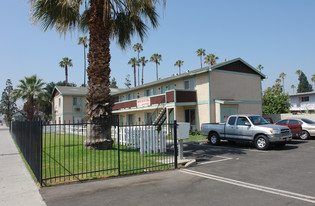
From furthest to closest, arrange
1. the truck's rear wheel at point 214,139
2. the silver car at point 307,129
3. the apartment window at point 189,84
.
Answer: the apartment window at point 189,84, the silver car at point 307,129, the truck's rear wheel at point 214,139

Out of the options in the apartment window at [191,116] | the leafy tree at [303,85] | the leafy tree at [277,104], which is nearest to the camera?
the apartment window at [191,116]

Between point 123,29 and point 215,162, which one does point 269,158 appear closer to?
point 215,162

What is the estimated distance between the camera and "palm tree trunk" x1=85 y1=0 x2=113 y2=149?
11.2 metres

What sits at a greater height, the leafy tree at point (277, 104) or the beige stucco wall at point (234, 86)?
the beige stucco wall at point (234, 86)

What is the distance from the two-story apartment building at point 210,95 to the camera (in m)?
20.8

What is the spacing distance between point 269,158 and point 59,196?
8.43m

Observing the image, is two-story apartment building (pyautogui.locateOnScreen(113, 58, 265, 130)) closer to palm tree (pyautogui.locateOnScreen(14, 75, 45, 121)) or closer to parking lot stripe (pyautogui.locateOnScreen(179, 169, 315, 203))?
parking lot stripe (pyautogui.locateOnScreen(179, 169, 315, 203))

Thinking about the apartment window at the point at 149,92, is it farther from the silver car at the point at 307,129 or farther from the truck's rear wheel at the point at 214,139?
the silver car at the point at 307,129

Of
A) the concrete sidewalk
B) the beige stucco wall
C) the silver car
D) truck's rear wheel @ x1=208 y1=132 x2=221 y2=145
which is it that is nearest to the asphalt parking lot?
the concrete sidewalk

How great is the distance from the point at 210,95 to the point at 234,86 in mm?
3628

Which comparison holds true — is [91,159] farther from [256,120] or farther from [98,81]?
[256,120]

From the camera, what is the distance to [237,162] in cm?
954

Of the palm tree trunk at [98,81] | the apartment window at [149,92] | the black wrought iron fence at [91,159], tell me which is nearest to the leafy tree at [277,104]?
the apartment window at [149,92]

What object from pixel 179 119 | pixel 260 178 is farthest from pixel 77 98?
pixel 260 178
